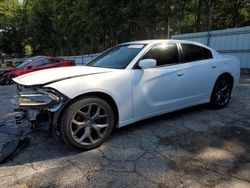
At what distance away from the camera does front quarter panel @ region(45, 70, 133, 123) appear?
3.05 metres

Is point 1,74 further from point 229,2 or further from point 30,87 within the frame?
point 229,2

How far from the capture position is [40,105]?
304cm

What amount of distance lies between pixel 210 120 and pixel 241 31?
24.1 ft

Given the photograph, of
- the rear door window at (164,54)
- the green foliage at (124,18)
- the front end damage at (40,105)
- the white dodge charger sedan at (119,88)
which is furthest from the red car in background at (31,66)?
the rear door window at (164,54)

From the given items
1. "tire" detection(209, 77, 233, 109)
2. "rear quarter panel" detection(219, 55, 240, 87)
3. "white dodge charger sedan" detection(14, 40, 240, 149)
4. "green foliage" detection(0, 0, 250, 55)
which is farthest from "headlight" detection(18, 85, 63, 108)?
"green foliage" detection(0, 0, 250, 55)

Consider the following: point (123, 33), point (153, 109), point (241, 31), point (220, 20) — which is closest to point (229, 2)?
point (220, 20)

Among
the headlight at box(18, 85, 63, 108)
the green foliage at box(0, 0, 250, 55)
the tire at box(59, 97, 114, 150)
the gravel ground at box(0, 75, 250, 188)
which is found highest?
the green foliage at box(0, 0, 250, 55)

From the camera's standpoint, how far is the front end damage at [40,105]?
3.01 m

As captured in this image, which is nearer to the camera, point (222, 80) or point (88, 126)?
point (88, 126)

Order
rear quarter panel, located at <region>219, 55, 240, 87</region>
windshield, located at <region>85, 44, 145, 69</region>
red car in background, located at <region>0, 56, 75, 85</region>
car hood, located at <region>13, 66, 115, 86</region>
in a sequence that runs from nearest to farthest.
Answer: car hood, located at <region>13, 66, 115, 86</region>, windshield, located at <region>85, 44, 145, 69</region>, rear quarter panel, located at <region>219, 55, 240, 87</region>, red car in background, located at <region>0, 56, 75, 85</region>

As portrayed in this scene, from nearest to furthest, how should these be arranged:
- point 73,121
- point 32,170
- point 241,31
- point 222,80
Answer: point 32,170
point 73,121
point 222,80
point 241,31

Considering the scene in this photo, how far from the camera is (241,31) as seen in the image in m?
10.1

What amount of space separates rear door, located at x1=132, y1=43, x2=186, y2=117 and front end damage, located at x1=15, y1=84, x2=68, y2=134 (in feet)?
3.80

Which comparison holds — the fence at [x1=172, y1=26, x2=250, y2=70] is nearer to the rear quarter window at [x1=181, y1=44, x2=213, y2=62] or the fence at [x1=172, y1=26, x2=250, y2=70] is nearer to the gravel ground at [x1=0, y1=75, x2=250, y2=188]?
the rear quarter window at [x1=181, y1=44, x2=213, y2=62]
